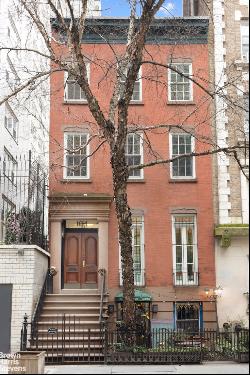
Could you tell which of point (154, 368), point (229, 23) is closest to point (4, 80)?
point (229, 23)

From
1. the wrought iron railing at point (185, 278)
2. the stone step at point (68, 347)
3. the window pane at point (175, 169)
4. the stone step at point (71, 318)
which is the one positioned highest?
the window pane at point (175, 169)

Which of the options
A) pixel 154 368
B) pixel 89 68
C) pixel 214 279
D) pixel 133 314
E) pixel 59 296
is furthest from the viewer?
pixel 89 68

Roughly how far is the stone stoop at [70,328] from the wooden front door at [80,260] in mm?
2364

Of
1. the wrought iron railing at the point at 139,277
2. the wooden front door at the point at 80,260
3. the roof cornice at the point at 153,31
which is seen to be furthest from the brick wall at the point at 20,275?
the roof cornice at the point at 153,31

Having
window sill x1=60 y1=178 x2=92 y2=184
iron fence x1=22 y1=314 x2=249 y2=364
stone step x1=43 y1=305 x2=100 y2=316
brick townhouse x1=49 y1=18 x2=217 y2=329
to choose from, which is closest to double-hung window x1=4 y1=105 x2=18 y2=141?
brick townhouse x1=49 y1=18 x2=217 y2=329

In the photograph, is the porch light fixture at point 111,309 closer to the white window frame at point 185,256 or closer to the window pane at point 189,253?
the white window frame at point 185,256

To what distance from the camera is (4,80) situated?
22.7m

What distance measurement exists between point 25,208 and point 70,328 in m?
3.91

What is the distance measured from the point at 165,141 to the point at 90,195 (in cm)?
352

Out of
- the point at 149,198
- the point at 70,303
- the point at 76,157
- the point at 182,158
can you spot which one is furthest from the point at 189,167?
the point at 70,303

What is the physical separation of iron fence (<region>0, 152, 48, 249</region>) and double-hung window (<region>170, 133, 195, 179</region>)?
15.5ft

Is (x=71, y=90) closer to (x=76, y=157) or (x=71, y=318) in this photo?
(x=76, y=157)

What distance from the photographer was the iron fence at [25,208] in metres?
17.4

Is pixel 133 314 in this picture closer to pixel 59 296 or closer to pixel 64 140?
pixel 59 296
